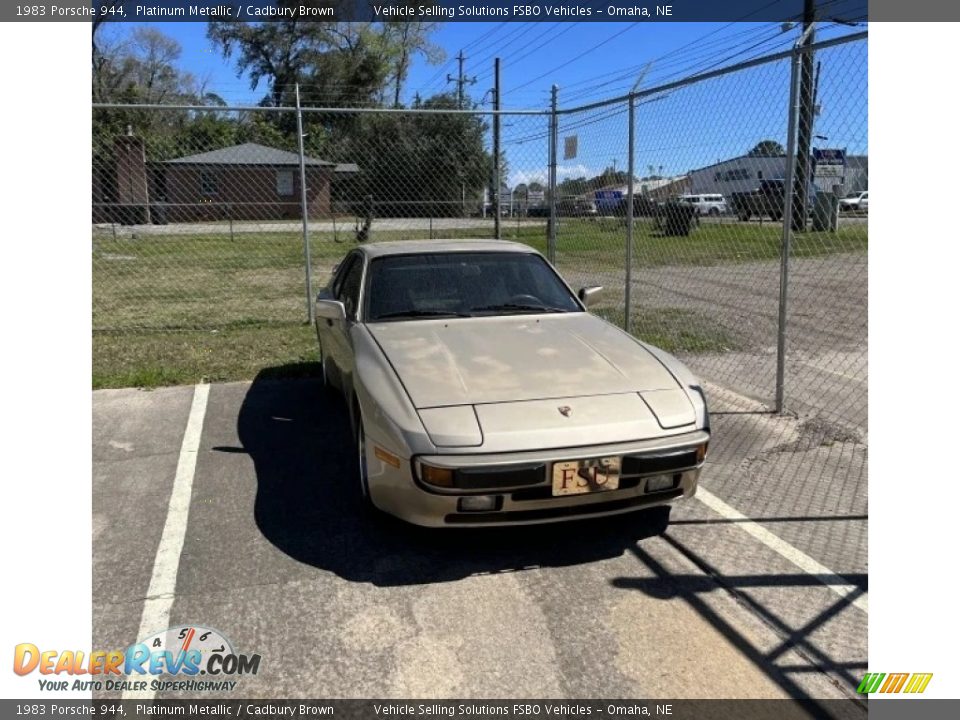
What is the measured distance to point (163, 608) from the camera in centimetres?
309

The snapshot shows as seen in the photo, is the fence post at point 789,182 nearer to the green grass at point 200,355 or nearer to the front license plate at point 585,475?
the front license plate at point 585,475

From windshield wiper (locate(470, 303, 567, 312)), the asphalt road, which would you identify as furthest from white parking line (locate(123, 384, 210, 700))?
windshield wiper (locate(470, 303, 567, 312))

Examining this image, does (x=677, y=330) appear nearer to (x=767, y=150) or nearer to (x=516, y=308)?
(x=767, y=150)

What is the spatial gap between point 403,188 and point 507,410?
1012 cm

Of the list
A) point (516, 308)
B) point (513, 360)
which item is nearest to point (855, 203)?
point (516, 308)

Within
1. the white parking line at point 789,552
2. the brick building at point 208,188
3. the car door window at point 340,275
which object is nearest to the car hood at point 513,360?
the white parking line at point 789,552

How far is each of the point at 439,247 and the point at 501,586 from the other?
2633mm

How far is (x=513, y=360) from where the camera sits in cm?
394

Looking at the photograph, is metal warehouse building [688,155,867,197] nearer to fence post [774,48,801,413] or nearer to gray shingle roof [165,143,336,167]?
fence post [774,48,801,413]

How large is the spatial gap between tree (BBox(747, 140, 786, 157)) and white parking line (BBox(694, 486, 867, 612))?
2.59 m

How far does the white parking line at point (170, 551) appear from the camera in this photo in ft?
9.78

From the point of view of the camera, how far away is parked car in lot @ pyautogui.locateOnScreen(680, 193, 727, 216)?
20.7 ft

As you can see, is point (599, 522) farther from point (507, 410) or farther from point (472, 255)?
point (472, 255)

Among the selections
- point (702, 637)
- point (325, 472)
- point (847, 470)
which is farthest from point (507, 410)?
point (847, 470)
